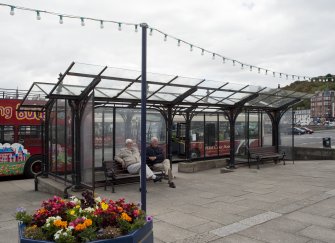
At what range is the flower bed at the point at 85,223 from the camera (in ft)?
8.71

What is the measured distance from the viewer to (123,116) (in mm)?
11133

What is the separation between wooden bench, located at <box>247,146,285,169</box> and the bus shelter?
2.55ft

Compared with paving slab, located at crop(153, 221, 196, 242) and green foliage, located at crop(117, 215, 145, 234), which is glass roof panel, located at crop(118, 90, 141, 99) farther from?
green foliage, located at crop(117, 215, 145, 234)

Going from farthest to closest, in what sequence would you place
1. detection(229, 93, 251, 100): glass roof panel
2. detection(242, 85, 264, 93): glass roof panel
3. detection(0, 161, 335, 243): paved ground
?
detection(229, 93, 251, 100): glass roof panel → detection(242, 85, 264, 93): glass roof panel → detection(0, 161, 335, 243): paved ground

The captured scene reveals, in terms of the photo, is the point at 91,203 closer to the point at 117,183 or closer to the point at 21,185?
the point at 117,183

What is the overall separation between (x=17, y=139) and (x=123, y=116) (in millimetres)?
3998

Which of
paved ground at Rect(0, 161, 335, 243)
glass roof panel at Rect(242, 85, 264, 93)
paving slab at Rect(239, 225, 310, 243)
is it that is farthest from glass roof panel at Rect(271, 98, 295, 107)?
paving slab at Rect(239, 225, 310, 243)

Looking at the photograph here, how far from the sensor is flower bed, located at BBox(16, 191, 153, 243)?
2654 millimetres

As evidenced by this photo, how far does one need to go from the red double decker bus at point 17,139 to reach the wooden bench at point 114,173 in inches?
172

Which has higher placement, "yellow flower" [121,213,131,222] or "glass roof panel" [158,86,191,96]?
"glass roof panel" [158,86,191,96]

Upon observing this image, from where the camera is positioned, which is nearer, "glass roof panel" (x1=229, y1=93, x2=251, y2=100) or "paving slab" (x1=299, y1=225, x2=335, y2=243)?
"paving slab" (x1=299, y1=225, x2=335, y2=243)

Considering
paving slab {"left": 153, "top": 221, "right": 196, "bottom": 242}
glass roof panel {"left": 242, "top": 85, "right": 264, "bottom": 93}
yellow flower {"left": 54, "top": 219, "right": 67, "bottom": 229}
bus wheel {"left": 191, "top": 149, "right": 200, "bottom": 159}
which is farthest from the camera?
bus wheel {"left": 191, "top": 149, "right": 200, "bottom": 159}

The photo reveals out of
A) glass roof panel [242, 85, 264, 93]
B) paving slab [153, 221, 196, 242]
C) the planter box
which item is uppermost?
glass roof panel [242, 85, 264, 93]

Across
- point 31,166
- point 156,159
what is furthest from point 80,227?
point 31,166
